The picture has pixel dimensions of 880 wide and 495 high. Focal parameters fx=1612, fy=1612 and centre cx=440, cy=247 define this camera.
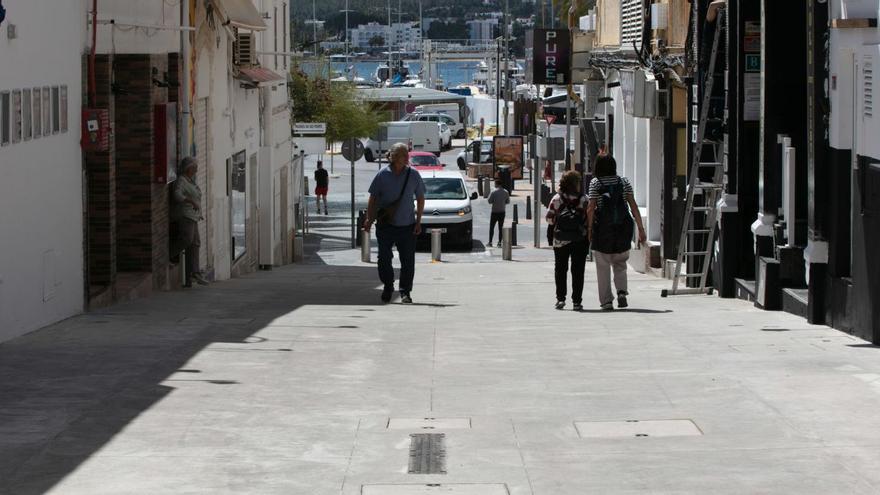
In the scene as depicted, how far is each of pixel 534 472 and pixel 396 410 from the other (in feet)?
6.10

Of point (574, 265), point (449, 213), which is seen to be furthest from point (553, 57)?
point (574, 265)

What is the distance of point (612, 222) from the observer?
52.4 feet

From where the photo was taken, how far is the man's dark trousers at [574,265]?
16141mm

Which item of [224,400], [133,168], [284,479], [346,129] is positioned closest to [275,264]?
[133,168]

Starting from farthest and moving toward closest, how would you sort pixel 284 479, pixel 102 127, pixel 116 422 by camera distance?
pixel 102 127 → pixel 116 422 → pixel 284 479

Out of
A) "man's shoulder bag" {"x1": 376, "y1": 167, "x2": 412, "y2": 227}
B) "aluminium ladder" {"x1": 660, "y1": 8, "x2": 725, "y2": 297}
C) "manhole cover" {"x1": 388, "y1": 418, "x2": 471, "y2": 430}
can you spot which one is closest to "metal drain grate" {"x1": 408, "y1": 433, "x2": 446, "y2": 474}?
"manhole cover" {"x1": 388, "y1": 418, "x2": 471, "y2": 430}

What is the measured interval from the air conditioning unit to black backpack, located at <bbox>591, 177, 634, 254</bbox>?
12670 millimetres

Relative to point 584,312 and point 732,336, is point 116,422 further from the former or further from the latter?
point 584,312

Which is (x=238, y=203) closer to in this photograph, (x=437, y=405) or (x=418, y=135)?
(x=437, y=405)

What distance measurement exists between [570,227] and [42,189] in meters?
5.24

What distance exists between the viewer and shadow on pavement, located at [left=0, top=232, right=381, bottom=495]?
7938 millimetres

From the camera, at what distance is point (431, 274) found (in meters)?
25.3

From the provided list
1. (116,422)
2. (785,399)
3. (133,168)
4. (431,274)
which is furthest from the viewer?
(431,274)

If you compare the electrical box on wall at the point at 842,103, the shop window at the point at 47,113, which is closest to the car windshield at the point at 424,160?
the shop window at the point at 47,113
